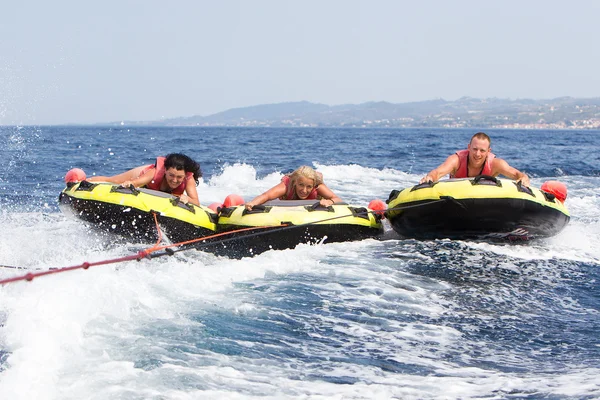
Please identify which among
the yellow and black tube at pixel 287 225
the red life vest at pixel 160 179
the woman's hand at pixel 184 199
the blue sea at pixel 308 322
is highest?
the red life vest at pixel 160 179

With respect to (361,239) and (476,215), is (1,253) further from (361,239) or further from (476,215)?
(476,215)

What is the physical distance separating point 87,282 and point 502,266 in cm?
430

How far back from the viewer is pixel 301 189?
8180mm

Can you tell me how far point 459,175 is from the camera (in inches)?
335

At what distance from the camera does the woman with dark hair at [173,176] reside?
7.88 m

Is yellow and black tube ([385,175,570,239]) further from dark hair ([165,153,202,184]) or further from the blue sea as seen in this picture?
dark hair ([165,153,202,184])

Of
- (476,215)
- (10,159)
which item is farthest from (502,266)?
(10,159)

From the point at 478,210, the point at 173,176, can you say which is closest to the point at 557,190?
the point at 478,210

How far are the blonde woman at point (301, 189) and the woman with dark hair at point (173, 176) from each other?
0.77 metres

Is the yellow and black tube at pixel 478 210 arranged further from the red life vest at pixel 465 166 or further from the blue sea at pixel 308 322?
the red life vest at pixel 465 166

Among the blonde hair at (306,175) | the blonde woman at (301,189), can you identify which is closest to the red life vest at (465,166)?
the blonde woman at (301,189)

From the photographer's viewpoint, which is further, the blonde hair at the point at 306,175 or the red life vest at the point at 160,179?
the red life vest at the point at 160,179

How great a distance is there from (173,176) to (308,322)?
3350mm

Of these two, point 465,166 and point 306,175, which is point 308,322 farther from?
point 465,166
